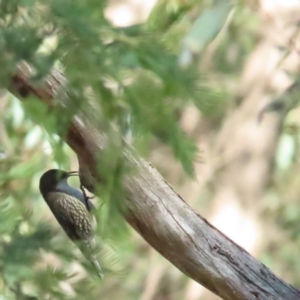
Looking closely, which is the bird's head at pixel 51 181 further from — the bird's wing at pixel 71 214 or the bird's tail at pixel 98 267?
the bird's tail at pixel 98 267

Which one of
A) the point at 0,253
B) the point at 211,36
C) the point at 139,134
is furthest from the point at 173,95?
the point at 211,36

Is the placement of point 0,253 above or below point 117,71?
below

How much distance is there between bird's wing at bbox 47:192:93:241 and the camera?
647mm

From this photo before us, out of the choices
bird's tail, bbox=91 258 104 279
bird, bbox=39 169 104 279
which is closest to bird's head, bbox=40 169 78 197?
bird, bbox=39 169 104 279

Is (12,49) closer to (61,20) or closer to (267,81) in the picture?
A: (61,20)

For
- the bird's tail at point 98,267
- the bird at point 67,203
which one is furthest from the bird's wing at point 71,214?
the bird's tail at point 98,267

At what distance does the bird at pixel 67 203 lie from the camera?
65 cm

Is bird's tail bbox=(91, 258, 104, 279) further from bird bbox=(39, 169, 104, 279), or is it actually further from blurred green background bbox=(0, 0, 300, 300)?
bird bbox=(39, 169, 104, 279)

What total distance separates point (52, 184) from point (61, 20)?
0.33 meters

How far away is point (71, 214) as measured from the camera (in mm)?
666

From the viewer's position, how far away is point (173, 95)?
1.27 feet

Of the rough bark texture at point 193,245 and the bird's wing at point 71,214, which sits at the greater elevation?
the rough bark texture at point 193,245

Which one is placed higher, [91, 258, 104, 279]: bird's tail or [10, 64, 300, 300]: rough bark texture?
[10, 64, 300, 300]: rough bark texture

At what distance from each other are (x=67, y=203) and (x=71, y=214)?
2cm
